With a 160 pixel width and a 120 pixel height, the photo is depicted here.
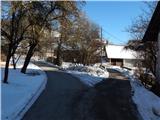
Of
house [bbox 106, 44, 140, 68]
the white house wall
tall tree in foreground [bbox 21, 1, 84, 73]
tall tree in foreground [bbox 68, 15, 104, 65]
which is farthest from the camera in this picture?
the white house wall

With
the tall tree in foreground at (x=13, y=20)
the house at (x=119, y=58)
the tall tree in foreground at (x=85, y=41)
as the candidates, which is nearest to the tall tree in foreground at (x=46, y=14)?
the tall tree in foreground at (x=13, y=20)

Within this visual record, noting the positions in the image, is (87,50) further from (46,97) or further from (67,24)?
(46,97)

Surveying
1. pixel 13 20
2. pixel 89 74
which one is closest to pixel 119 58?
pixel 89 74

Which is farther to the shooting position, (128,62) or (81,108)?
(128,62)

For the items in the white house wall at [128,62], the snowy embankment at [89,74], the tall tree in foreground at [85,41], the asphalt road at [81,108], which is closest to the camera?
the asphalt road at [81,108]

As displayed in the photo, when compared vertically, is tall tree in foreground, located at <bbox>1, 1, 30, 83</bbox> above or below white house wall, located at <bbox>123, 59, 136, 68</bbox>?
A: above

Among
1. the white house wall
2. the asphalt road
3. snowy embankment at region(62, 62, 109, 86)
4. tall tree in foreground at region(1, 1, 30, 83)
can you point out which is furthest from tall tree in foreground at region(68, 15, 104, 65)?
the asphalt road

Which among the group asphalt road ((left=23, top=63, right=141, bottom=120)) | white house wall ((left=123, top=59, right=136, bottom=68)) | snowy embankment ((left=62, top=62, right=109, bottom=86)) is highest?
white house wall ((left=123, top=59, right=136, bottom=68))

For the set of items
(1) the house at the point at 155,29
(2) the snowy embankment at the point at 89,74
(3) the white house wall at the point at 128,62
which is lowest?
(2) the snowy embankment at the point at 89,74

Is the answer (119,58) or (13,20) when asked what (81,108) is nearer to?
(13,20)

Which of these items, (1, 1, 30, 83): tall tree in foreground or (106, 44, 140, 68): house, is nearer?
(1, 1, 30, 83): tall tree in foreground

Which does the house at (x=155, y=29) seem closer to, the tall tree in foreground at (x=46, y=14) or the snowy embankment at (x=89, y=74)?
the tall tree in foreground at (x=46, y=14)

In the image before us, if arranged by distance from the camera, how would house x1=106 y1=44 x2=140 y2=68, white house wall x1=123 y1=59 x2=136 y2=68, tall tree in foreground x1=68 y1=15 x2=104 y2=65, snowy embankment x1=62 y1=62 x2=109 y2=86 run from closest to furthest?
snowy embankment x1=62 y1=62 x2=109 y2=86 → tall tree in foreground x1=68 y1=15 x2=104 y2=65 → house x1=106 y1=44 x2=140 y2=68 → white house wall x1=123 y1=59 x2=136 y2=68

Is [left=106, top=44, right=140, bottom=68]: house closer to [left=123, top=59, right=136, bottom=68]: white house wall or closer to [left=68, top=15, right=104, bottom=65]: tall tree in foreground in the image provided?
[left=123, top=59, right=136, bottom=68]: white house wall
